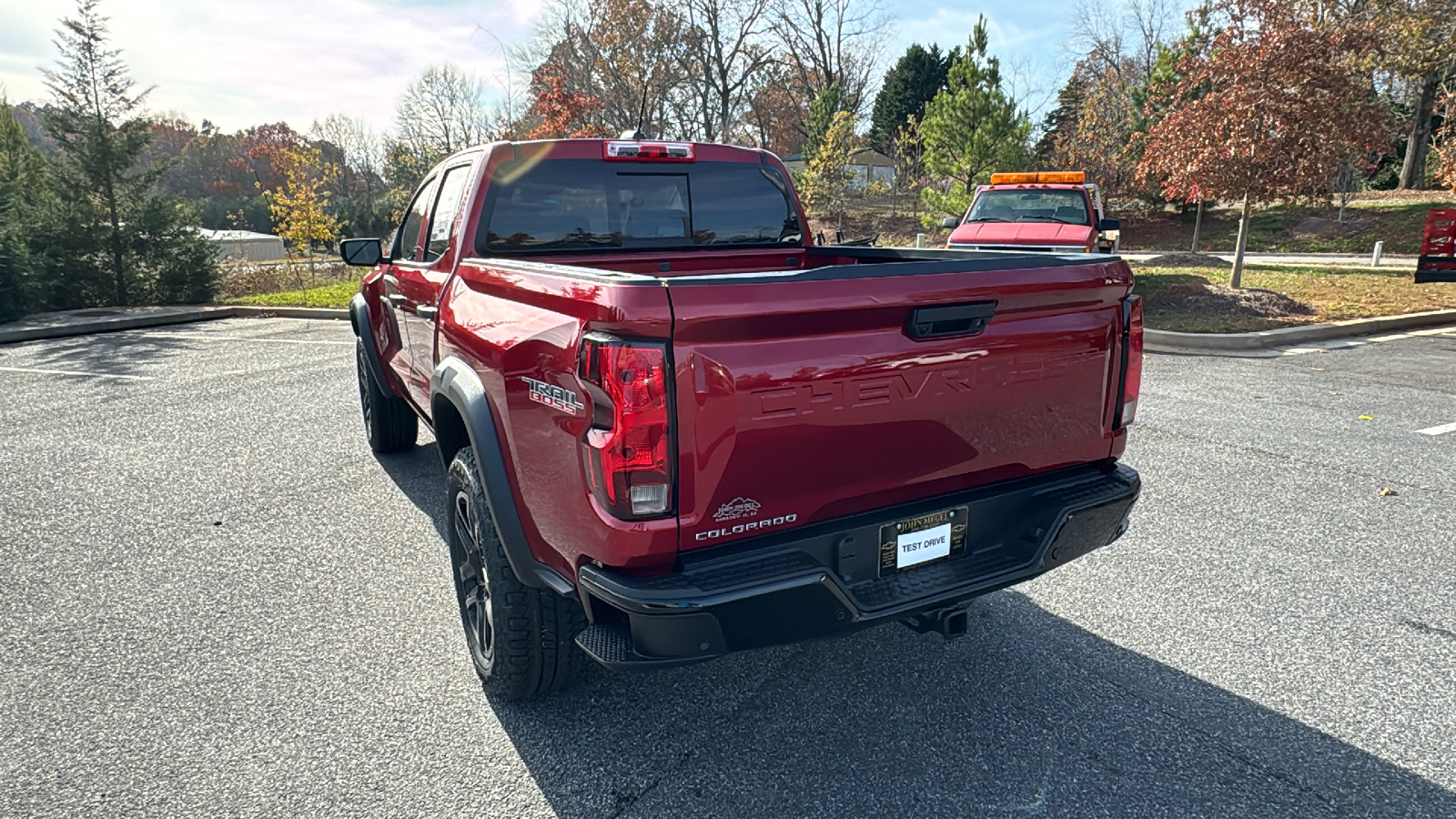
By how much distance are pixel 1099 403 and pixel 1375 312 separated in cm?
1234

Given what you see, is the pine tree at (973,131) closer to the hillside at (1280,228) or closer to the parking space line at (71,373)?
the hillside at (1280,228)

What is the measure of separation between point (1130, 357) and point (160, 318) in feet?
50.0

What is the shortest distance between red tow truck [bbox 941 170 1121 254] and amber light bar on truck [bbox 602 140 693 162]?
27.3 feet

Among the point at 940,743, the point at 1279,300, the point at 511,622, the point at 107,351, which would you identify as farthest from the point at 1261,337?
the point at 107,351

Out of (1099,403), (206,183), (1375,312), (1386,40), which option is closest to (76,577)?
(1099,403)

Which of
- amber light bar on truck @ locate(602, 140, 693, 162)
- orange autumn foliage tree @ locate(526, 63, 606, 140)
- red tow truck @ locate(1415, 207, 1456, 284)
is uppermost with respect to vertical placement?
orange autumn foliage tree @ locate(526, 63, 606, 140)

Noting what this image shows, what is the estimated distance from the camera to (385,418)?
5746mm

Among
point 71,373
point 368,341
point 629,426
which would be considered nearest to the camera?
point 629,426

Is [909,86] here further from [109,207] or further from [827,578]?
[827,578]

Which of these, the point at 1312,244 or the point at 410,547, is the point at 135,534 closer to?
the point at 410,547

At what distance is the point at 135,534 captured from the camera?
4.55 meters

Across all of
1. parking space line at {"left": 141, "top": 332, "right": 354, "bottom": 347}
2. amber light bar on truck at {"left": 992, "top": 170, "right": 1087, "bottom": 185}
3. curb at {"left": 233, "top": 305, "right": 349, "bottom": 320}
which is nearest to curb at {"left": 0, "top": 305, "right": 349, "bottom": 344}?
curb at {"left": 233, "top": 305, "right": 349, "bottom": 320}

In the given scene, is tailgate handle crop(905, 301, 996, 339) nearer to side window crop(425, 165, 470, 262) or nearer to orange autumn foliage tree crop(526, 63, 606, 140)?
side window crop(425, 165, 470, 262)

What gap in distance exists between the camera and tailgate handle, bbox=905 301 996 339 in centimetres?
235
